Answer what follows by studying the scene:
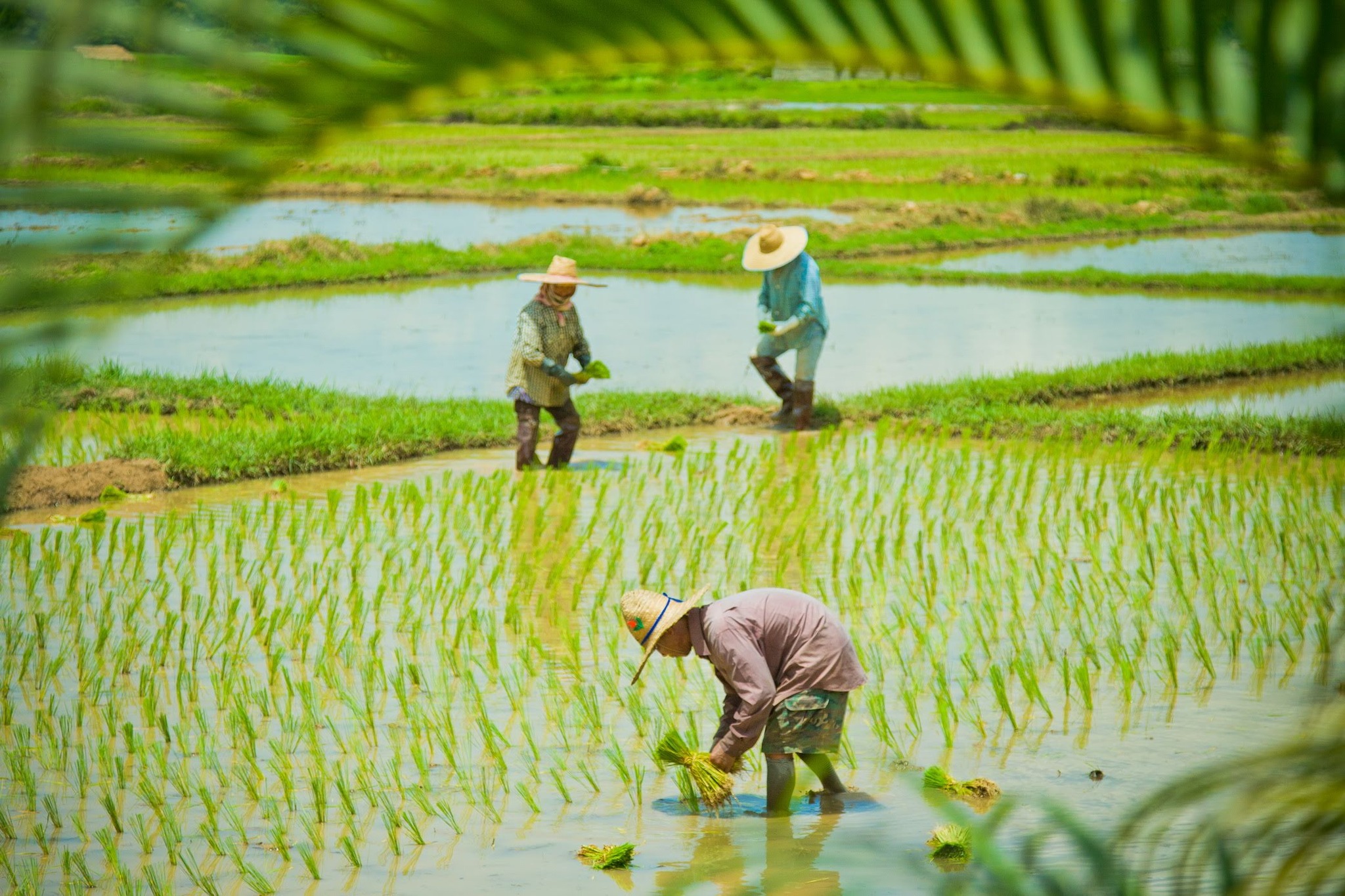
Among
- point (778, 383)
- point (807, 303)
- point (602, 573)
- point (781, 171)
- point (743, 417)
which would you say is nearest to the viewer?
point (602, 573)

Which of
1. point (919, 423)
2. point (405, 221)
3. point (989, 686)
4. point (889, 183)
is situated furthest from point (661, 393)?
point (889, 183)

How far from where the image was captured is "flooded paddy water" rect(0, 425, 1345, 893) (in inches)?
150

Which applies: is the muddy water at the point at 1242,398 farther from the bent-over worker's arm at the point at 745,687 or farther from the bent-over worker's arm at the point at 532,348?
the bent-over worker's arm at the point at 745,687

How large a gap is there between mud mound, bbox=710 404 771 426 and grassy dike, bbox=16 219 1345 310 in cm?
729

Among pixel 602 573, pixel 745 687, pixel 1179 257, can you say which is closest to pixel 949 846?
pixel 745 687

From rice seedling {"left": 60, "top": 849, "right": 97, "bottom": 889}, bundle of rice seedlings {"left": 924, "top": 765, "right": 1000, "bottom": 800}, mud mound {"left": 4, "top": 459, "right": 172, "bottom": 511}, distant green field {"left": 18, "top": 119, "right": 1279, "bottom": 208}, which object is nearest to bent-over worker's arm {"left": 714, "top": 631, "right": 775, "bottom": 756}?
bundle of rice seedlings {"left": 924, "top": 765, "right": 1000, "bottom": 800}

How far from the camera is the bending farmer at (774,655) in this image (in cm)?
387

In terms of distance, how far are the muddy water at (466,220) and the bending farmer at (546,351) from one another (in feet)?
39.1

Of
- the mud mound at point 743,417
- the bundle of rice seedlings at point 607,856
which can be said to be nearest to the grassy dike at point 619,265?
the mud mound at point 743,417

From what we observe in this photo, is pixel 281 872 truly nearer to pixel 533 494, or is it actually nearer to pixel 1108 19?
pixel 1108 19

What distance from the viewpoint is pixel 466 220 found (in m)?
23.6

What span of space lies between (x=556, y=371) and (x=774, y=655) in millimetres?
4086

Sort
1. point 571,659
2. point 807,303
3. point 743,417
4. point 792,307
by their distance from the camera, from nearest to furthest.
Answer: point 571,659 → point 807,303 → point 792,307 → point 743,417

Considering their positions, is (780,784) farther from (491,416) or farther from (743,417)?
(743,417)
